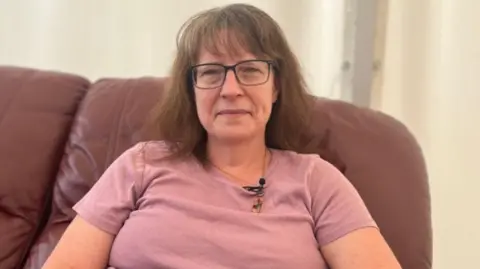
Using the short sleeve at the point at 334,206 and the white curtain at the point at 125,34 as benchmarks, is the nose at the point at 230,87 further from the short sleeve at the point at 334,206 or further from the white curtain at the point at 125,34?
the white curtain at the point at 125,34

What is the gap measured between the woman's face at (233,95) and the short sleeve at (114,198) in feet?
0.62

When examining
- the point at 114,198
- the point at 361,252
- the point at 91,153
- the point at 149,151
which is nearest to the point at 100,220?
the point at 114,198

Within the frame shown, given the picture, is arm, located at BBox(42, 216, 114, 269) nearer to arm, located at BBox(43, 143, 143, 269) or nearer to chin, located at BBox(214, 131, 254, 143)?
arm, located at BBox(43, 143, 143, 269)

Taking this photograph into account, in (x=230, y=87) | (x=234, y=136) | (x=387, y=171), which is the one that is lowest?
(x=387, y=171)

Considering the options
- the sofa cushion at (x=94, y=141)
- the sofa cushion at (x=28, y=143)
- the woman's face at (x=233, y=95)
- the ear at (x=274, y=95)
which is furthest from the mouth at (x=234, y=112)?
the sofa cushion at (x=28, y=143)

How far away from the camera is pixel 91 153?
68.2 inches

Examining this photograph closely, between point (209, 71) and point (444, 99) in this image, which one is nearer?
point (209, 71)

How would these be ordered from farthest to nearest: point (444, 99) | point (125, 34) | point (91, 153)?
point (125, 34), point (444, 99), point (91, 153)

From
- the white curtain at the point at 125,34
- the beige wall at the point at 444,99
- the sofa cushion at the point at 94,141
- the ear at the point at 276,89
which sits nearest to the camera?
the ear at the point at 276,89

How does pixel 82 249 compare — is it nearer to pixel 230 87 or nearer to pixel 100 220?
pixel 100 220

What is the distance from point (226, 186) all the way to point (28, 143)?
1.94ft

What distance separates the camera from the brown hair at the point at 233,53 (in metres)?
1.49

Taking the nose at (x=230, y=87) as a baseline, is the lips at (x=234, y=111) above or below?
below

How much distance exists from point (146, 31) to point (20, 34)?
0.42m
